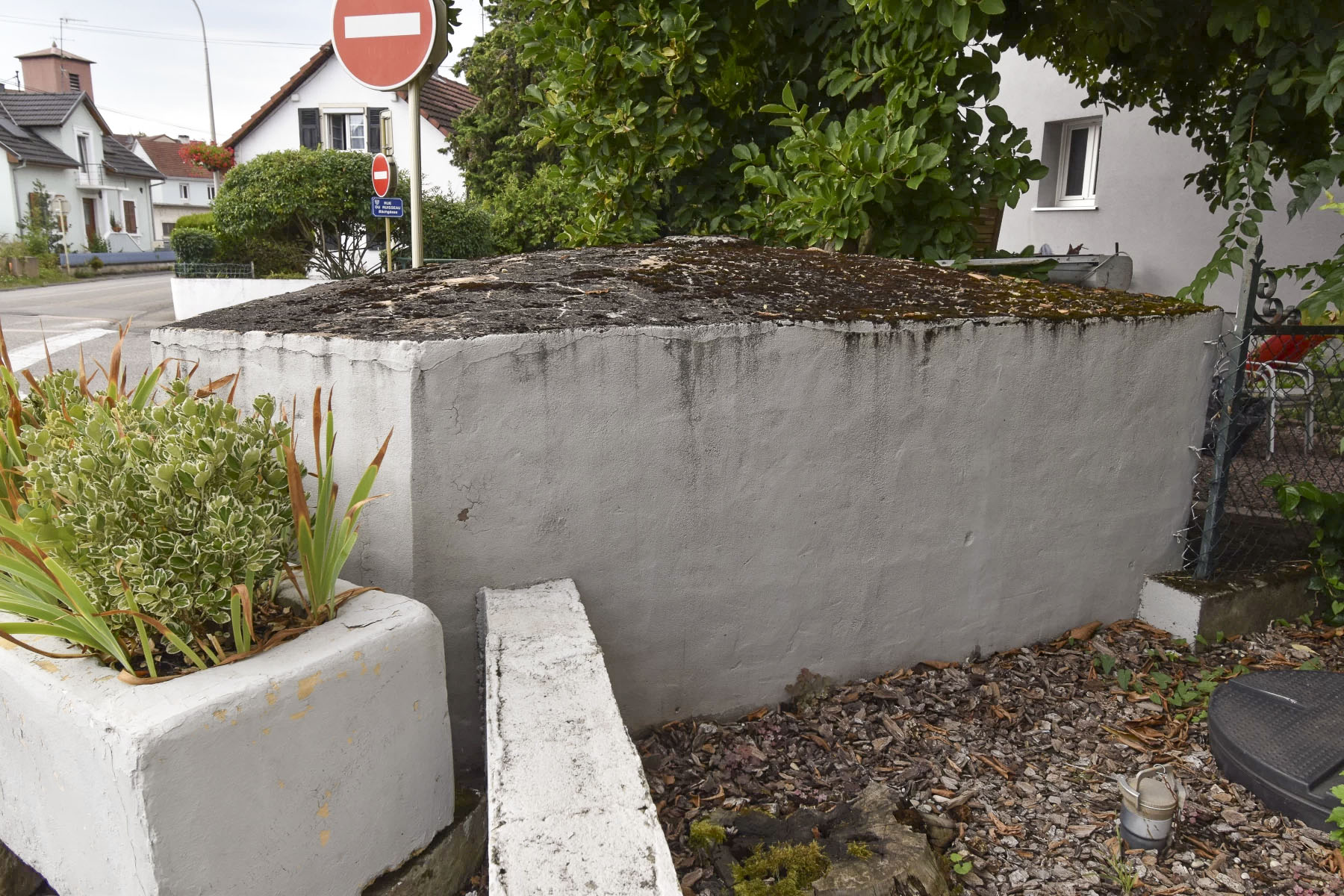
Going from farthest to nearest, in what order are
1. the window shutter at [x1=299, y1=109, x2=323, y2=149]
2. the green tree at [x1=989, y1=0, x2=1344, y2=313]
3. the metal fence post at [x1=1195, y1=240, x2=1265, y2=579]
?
the window shutter at [x1=299, y1=109, x2=323, y2=149]
the green tree at [x1=989, y1=0, x2=1344, y2=313]
the metal fence post at [x1=1195, y1=240, x2=1265, y2=579]

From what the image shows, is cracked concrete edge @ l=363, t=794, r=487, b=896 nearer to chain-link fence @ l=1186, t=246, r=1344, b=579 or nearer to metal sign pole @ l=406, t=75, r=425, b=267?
metal sign pole @ l=406, t=75, r=425, b=267

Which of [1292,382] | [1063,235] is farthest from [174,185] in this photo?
[1292,382]

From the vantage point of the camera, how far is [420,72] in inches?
183

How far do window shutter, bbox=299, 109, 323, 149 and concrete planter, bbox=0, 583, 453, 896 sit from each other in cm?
2734

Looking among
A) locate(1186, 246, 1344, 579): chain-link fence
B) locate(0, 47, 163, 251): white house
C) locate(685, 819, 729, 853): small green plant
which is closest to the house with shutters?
locate(0, 47, 163, 251): white house

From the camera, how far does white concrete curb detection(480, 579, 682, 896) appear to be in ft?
5.10

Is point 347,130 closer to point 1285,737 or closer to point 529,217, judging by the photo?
point 529,217

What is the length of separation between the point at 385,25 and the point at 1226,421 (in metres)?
4.41

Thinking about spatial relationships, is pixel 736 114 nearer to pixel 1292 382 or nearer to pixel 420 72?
pixel 420 72

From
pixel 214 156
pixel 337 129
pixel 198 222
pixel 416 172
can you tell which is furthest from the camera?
pixel 337 129

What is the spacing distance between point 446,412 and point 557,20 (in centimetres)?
431

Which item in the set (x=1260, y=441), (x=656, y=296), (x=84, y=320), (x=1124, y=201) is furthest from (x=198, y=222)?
(x=1260, y=441)

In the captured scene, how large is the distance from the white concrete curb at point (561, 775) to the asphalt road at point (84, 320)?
269 centimetres

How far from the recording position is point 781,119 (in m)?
4.86
